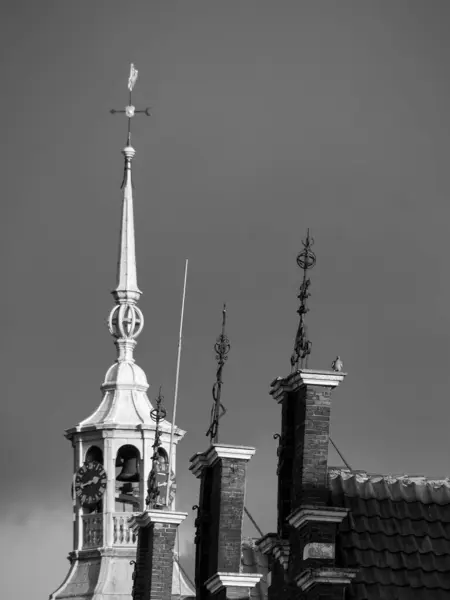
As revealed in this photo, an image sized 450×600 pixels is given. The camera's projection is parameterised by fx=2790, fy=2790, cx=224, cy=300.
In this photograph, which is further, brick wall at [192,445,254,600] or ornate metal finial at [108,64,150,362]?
ornate metal finial at [108,64,150,362]

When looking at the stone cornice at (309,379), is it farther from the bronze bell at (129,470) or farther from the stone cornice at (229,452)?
the bronze bell at (129,470)

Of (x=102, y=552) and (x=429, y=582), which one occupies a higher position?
(x=102, y=552)

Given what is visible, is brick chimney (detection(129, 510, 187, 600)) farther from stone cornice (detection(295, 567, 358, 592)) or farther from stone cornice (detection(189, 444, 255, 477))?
stone cornice (detection(295, 567, 358, 592))

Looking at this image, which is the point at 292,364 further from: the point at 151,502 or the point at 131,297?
the point at 131,297

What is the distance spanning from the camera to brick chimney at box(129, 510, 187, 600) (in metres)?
53.9

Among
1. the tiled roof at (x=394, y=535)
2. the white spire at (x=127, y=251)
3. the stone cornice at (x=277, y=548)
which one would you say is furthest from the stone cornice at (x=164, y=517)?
the white spire at (x=127, y=251)

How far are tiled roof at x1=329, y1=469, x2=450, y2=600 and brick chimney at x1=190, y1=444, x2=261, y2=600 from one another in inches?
181

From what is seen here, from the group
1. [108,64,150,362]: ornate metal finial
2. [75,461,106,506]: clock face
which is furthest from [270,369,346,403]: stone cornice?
[108,64,150,362]: ornate metal finial

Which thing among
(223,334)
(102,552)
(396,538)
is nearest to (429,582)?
(396,538)

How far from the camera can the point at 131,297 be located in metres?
95.6

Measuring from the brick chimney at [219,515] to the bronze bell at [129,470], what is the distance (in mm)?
40428

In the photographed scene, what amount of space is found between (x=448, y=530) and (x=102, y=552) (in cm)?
4918

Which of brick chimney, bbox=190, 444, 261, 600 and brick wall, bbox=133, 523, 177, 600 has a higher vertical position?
brick wall, bbox=133, 523, 177, 600

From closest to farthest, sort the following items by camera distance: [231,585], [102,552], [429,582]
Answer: [429,582] → [231,585] → [102,552]
